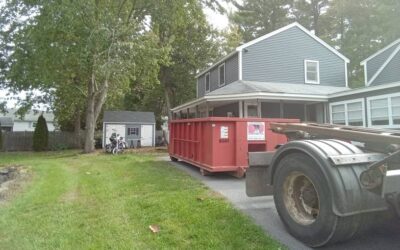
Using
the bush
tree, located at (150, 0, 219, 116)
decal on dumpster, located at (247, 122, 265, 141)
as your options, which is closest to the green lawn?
decal on dumpster, located at (247, 122, 265, 141)

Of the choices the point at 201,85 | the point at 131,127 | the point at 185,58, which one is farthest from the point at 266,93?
the point at 185,58

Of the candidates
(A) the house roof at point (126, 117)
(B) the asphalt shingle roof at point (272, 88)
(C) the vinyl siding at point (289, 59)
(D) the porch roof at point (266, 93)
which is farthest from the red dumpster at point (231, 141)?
A: (A) the house roof at point (126, 117)

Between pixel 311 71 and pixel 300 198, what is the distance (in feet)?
62.9

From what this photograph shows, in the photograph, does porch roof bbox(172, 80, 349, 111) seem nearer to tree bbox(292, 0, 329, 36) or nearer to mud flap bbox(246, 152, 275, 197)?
mud flap bbox(246, 152, 275, 197)

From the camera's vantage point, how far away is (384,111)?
52.4 feet

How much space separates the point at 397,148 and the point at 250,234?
83.3 inches

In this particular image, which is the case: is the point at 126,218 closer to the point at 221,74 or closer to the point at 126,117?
the point at 221,74

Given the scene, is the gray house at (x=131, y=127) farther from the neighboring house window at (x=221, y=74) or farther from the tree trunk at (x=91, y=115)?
the neighboring house window at (x=221, y=74)

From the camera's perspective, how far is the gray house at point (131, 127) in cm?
2767

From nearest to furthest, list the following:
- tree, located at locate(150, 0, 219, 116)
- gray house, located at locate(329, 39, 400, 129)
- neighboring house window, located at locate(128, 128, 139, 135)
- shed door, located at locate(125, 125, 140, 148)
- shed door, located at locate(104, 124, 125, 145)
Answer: gray house, located at locate(329, 39, 400, 129)
shed door, located at locate(104, 124, 125, 145)
shed door, located at locate(125, 125, 140, 148)
neighboring house window, located at locate(128, 128, 139, 135)
tree, located at locate(150, 0, 219, 116)

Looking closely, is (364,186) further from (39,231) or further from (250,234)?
(39,231)

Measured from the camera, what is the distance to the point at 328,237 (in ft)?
13.1

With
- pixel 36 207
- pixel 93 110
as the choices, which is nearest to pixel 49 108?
pixel 93 110

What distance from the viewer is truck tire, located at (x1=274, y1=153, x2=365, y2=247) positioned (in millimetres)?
3904
